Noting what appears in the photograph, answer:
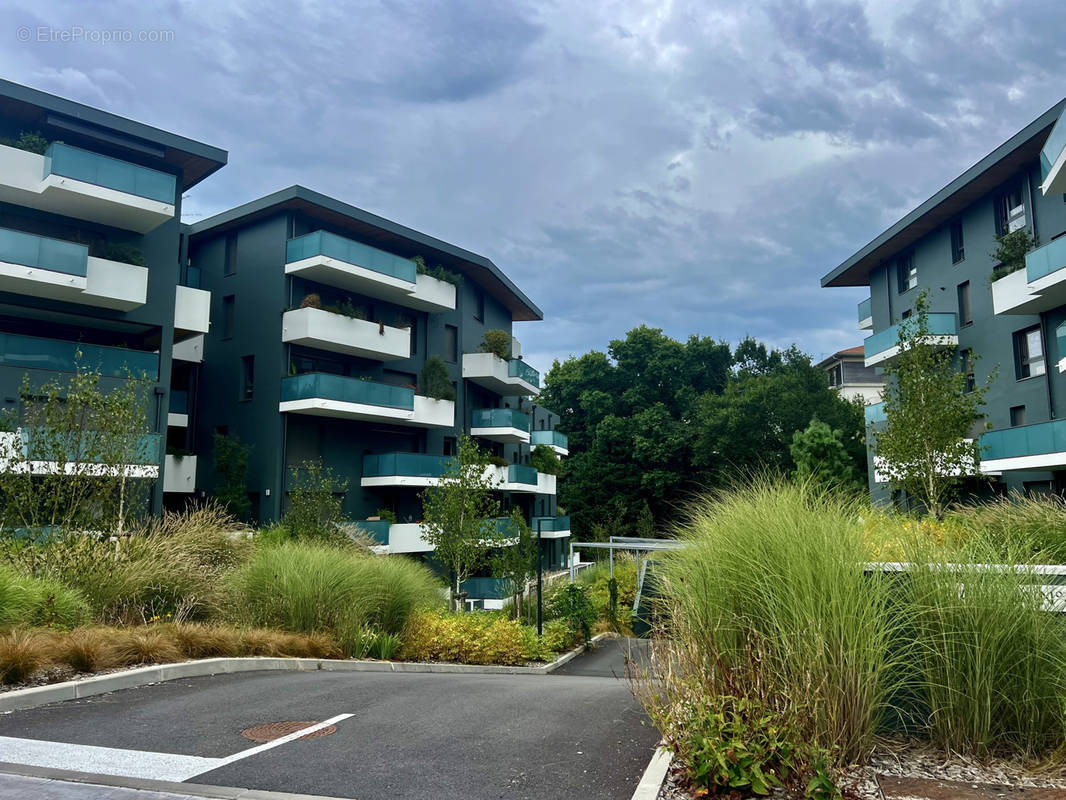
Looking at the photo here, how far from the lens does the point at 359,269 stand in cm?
2630

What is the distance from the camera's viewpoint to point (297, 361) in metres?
26.4

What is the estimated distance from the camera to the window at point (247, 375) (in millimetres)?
26547

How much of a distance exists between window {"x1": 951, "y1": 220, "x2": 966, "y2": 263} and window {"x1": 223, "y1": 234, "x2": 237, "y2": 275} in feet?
80.9

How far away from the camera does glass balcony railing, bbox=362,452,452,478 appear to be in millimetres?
27250

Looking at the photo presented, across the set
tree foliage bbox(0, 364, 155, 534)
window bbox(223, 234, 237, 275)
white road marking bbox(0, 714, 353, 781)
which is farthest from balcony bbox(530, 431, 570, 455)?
white road marking bbox(0, 714, 353, 781)

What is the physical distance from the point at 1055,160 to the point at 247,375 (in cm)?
2317

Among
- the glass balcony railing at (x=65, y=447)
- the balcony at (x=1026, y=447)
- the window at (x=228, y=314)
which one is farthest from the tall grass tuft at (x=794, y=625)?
the window at (x=228, y=314)

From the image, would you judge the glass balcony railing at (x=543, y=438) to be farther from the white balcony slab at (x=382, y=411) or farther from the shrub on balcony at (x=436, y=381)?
the shrub on balcony at (x=436, y=381)

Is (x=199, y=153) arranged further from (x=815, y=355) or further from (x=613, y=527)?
(x=815, y=355)

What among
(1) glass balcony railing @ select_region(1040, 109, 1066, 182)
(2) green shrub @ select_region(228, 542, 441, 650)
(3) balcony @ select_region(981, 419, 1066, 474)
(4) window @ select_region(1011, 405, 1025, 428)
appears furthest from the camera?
(4) window @ select_region(1011, 405, 1025, 428)

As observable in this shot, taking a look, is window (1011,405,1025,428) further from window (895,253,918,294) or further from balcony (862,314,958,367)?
window (895,253,918,294)

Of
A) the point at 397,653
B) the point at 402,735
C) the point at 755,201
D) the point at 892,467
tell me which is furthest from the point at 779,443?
the point at 402,735

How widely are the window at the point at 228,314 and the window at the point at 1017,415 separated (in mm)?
25231

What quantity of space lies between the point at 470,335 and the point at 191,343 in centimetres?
1222
